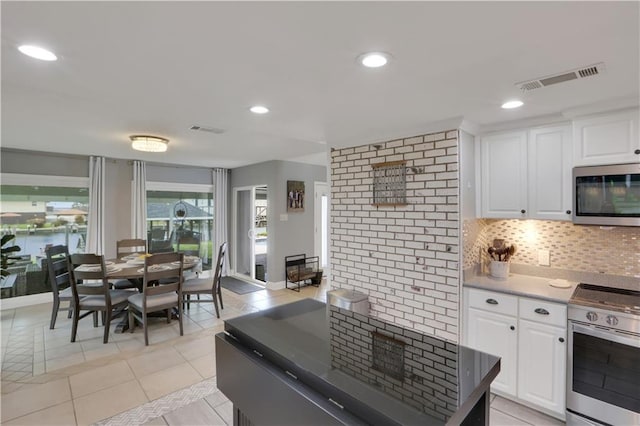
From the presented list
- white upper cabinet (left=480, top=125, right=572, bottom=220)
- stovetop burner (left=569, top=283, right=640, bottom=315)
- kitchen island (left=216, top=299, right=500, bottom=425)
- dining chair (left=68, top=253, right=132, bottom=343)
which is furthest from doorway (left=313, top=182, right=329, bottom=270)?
kitchen island (left=216, top=299, right=500, bottom=425)

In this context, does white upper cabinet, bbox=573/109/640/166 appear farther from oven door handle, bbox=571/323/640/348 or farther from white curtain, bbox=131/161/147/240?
white curtain, bbox=131/161/147/240

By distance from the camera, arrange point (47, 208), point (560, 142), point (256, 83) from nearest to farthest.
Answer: point (256, 83) → point (560, 142) → point (47, 208)

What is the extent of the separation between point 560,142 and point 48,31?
3.38 meters

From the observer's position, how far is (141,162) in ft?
18.9

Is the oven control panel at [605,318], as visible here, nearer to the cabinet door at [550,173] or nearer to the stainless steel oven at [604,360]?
the stainless steel oven at [604,360]

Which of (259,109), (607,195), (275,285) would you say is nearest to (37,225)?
(275,285)

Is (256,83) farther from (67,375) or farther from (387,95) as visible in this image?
(67,375)

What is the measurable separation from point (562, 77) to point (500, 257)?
1702 millimetres

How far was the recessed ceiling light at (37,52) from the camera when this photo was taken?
1.58 meters

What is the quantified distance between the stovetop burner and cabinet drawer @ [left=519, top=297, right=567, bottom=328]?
12 cm

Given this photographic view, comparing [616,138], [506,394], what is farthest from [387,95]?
[506,394]

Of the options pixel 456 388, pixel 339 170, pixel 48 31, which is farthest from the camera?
pixel 339 170

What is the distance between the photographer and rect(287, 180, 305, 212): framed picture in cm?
596

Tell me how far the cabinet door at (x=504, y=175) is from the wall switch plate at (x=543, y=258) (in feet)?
1.54
